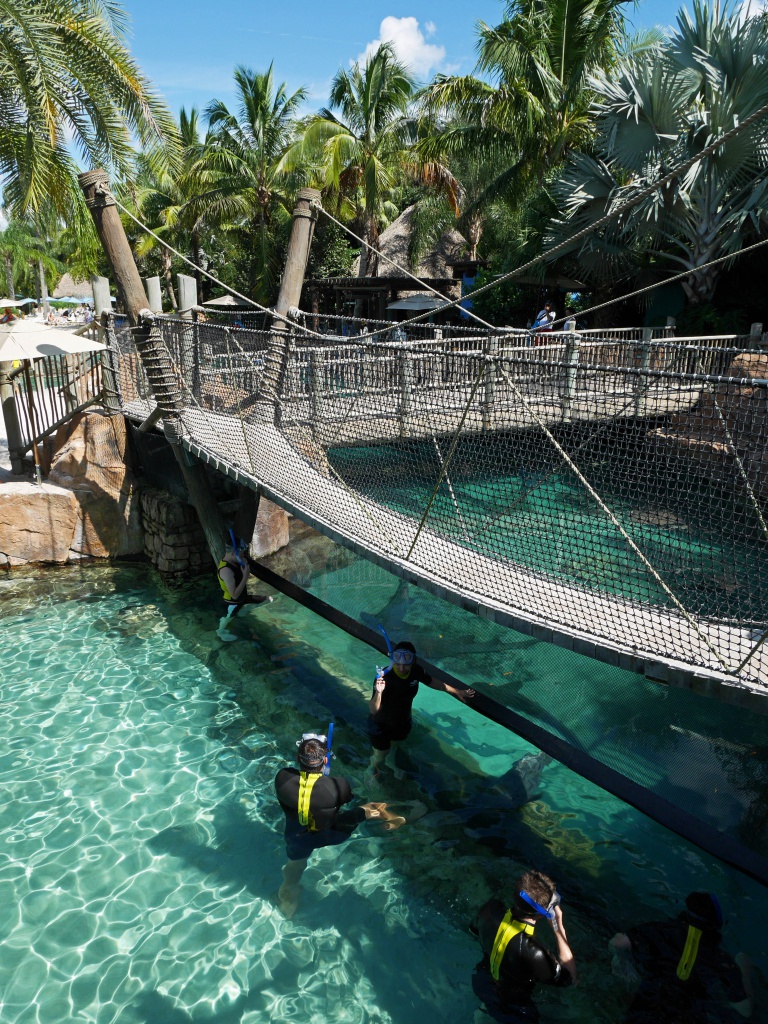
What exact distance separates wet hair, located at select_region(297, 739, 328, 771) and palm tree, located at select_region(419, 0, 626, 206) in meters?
13.2

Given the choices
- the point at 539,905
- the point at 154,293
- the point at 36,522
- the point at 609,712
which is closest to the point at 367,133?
the point at 154,293

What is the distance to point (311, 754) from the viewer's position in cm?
408

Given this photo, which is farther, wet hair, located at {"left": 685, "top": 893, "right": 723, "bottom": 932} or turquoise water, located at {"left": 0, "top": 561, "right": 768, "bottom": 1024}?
turquoise water, located at {"left": 0, "top": 561, "right": 768, "bottom": 1024}

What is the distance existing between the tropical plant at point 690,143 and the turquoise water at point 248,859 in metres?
8.64

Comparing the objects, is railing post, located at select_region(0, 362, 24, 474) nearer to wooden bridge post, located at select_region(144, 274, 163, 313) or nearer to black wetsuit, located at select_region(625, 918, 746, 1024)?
wooden bridge post, located at select_region(144, 274, 163, 313)

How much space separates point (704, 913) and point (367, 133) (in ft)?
60.6

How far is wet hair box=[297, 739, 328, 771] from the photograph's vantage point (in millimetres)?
4074

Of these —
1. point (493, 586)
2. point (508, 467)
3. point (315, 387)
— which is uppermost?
point (315, 387)

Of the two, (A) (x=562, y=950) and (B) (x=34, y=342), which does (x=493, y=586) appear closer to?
(A) (x=562, y=950)

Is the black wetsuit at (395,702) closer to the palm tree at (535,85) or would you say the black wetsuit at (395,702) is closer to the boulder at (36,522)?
the boulder at (36,522)

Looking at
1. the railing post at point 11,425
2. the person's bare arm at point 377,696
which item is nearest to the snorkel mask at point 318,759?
the person's bare arm at point 377,696

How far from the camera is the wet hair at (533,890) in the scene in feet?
10.5

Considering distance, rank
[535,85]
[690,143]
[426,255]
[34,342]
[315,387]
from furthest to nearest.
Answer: [426,255] → [535,85] → [690,143] → [34,342] → [315,387]

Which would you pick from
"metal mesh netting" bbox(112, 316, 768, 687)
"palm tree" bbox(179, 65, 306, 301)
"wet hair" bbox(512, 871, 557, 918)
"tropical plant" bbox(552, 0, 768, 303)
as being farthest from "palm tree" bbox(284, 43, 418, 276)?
"wet hair" bbox(512, 871, 557, 918)
